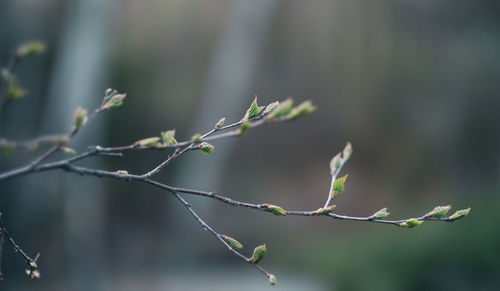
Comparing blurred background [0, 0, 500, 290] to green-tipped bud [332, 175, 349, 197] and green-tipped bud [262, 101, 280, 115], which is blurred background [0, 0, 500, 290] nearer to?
green-tipped bud [332, 175, 349, 197]

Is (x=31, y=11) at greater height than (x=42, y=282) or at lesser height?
greater

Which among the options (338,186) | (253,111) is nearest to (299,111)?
(253,111)

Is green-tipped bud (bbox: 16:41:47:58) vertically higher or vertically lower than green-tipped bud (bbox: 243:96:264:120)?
higher

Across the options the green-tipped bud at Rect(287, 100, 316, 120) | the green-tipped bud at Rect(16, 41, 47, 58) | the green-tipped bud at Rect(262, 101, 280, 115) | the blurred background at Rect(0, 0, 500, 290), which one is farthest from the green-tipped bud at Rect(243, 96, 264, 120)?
the blurred background at Rect(0, 0, 500, 290)

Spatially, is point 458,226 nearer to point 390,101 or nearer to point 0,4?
point 390,101

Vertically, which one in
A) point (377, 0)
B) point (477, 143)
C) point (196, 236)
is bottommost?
point (196, 236)

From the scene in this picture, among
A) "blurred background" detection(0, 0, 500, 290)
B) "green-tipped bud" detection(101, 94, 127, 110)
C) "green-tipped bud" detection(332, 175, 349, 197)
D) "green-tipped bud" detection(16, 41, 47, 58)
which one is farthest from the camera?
"blurred background" detection(0, 0, 500, 290)

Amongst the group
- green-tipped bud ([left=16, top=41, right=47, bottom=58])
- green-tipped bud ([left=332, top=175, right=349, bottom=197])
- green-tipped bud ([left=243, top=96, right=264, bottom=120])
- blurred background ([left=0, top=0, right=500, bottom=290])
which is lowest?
green-tipped bud ([left=332, top=175, right=349, bottom=197])

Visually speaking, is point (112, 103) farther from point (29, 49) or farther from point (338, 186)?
point (338, 186)

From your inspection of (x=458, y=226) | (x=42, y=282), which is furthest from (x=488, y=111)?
(x=42, y=282)
